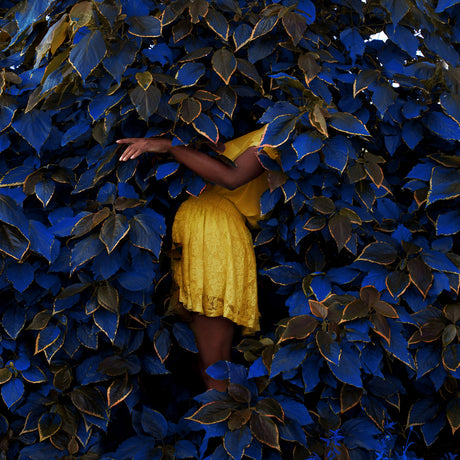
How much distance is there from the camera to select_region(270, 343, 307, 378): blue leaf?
1.84 m

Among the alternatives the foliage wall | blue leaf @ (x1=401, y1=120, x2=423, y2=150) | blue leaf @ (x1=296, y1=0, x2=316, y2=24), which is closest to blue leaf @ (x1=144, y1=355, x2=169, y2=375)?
the foliage wall

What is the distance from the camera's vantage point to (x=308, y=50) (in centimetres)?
216

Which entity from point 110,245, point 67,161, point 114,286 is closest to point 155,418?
point 114,286

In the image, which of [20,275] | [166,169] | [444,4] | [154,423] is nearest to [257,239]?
[166,169]

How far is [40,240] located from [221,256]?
70 cm

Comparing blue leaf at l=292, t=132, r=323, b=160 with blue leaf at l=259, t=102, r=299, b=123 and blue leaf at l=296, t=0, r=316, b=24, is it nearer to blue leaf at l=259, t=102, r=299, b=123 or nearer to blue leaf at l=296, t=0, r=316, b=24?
blue leaf at l=259, t=102, r=299, b=123

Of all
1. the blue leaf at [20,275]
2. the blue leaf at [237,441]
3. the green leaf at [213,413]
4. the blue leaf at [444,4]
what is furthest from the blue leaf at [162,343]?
the blue leaf at [444,4]

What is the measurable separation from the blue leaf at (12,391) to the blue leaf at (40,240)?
51 centimetres

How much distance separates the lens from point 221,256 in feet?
7.26

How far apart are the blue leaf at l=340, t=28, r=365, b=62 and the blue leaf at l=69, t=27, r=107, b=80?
97cm

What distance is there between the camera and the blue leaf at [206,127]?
6.41 ft

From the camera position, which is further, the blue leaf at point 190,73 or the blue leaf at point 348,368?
the blue leaf at point 190,73

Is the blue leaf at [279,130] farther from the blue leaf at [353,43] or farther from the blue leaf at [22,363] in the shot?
the blue leaf at [22,363]

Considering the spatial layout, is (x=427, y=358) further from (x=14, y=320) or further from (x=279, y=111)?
(x=14, y=320)
